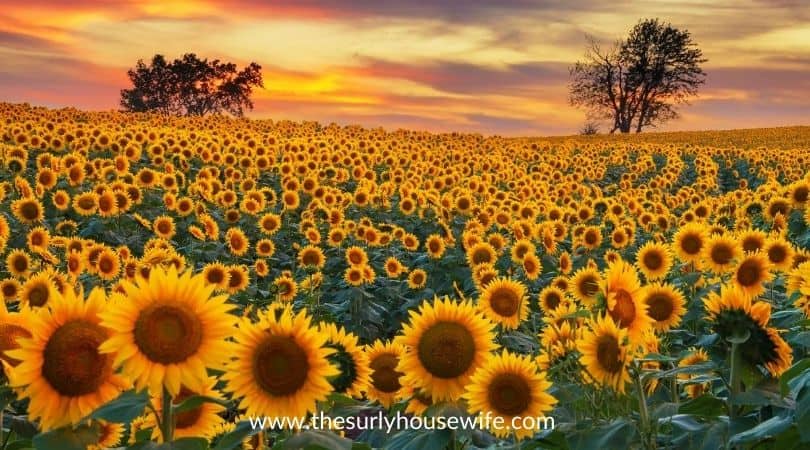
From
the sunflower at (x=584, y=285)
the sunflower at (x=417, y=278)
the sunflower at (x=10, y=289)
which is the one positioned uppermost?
the sunflower at (x=584, y=285)

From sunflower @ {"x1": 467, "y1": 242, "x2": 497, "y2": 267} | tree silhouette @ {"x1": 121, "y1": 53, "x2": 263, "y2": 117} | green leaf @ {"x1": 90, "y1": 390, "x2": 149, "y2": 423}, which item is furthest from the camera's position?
tree silhouette @ {"x1": 121, "y1": 53, "x2": 263, "y2": 117}

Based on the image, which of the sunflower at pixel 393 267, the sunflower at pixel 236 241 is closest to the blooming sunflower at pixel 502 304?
the sunflower at pixel 393 267

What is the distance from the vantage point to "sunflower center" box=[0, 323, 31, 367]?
3.01m

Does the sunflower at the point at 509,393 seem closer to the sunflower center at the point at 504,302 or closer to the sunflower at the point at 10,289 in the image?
the sunflower center at the point at 504,302

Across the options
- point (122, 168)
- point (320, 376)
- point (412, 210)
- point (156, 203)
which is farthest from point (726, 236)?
point (122, 168)

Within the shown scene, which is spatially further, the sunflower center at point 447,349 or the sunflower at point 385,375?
the sunflower at point 385,375

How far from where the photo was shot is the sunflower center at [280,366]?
2969 mm

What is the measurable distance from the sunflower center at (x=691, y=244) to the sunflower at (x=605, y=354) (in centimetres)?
515

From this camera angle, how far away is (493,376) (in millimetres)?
3500

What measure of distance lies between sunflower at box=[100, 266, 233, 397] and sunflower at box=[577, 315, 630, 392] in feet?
A: 5.05

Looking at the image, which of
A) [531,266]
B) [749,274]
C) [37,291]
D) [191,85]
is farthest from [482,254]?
[191,85]

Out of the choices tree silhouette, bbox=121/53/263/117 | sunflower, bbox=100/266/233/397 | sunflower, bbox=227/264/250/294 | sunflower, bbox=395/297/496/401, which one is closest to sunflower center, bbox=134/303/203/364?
A: sunflower, bbox=100/266/233/397

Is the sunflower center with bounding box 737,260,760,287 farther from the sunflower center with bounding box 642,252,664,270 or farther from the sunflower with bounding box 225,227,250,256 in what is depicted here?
the sunflower with bounding box 225,227,250,256

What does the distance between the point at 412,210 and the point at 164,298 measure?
12.9 m
